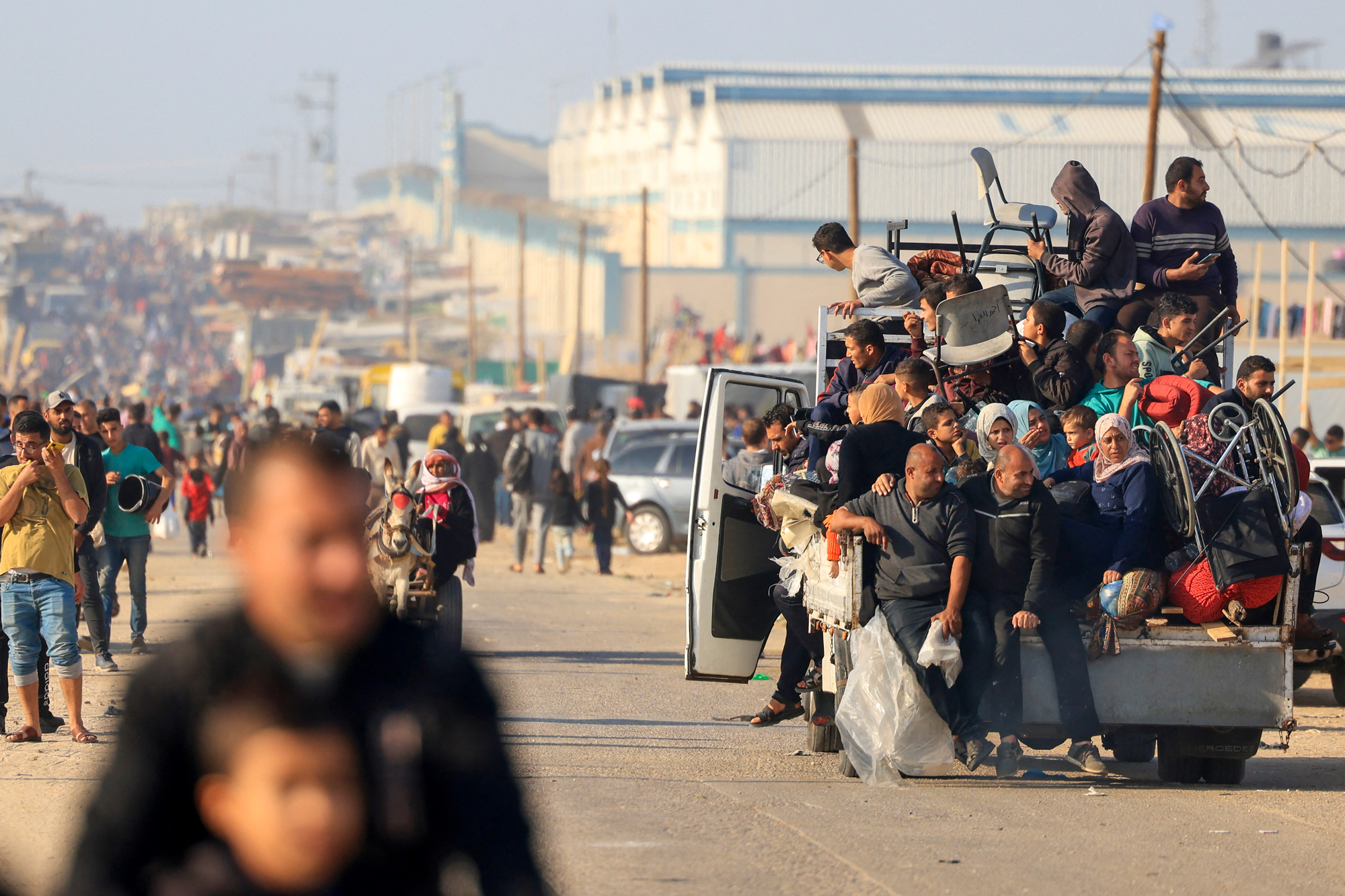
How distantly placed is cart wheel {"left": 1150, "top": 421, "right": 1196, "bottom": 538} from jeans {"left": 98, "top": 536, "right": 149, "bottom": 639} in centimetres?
745

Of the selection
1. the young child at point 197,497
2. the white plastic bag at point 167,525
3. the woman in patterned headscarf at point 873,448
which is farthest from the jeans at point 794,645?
the young child at point 197,497

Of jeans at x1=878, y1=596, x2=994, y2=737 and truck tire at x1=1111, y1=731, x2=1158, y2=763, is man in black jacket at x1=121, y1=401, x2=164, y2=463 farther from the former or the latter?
truck tire at x1=1111, y1=731, x2=1158, y2=763

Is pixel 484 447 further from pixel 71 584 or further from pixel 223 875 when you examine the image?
pixel 223 875

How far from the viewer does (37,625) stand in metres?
8.88

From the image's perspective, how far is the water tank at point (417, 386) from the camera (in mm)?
37000

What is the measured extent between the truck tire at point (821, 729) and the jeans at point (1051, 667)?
1.17m

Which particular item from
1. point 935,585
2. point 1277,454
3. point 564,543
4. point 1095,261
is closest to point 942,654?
point 935,585

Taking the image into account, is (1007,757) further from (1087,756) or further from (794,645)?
(794,645)

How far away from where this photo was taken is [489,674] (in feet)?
8.38

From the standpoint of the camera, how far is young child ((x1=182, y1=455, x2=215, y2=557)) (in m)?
20.8

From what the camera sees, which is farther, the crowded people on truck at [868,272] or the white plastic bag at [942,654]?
the crowded people on truck at [868,272]

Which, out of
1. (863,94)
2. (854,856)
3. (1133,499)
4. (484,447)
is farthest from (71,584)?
(863,94)

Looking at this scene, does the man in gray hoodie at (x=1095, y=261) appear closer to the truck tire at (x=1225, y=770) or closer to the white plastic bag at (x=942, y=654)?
the truck tire at (x=1225, y=770)

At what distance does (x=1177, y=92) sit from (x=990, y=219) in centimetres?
7224
